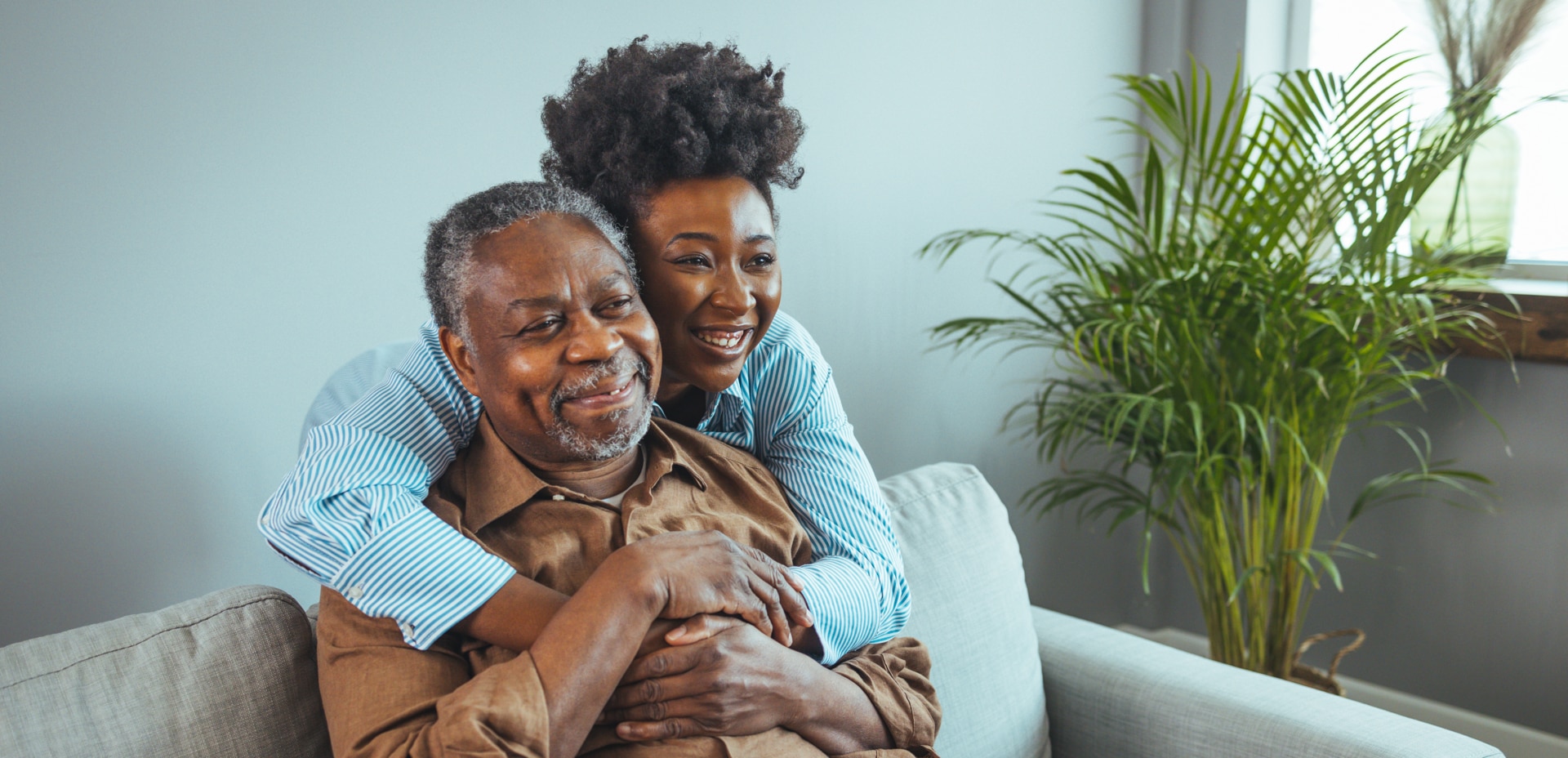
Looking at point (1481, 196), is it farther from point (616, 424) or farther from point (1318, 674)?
point (616, 424)

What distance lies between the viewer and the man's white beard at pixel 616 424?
39.9 inches

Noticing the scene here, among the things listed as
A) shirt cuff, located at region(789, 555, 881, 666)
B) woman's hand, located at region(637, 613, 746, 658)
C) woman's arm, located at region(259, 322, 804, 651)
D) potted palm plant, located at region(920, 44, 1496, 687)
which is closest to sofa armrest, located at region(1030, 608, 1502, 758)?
potted palm plant, located at region(920, 44, 1496, 687)

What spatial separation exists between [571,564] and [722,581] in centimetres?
15

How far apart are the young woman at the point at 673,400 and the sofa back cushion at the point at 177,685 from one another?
158 millimetres

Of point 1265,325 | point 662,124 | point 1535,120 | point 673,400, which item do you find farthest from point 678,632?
point 1535,120

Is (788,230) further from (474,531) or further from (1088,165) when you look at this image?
(474,531)

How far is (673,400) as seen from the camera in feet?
4.21

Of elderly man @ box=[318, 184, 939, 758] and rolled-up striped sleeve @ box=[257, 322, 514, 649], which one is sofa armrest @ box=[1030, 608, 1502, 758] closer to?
elderly man @ box=[318, 184, 939, 758]

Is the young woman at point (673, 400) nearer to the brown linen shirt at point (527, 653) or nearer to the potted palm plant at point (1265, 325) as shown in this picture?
the brown linen shirt at point (527, 653)

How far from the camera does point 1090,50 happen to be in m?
2.63

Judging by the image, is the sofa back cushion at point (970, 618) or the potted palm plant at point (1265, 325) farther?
the potted palm plant at point (1265, 325)

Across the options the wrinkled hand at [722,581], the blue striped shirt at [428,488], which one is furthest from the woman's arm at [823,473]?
the wrinkled hand at [722,581]

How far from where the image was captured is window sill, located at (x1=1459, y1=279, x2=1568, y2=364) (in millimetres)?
2121

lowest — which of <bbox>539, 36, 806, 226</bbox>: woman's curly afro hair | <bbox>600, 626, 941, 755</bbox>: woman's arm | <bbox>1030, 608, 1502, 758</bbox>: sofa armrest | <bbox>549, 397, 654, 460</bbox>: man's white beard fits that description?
<bbox>1030, 608, 1502, 758</bbox>: sofa armrest
